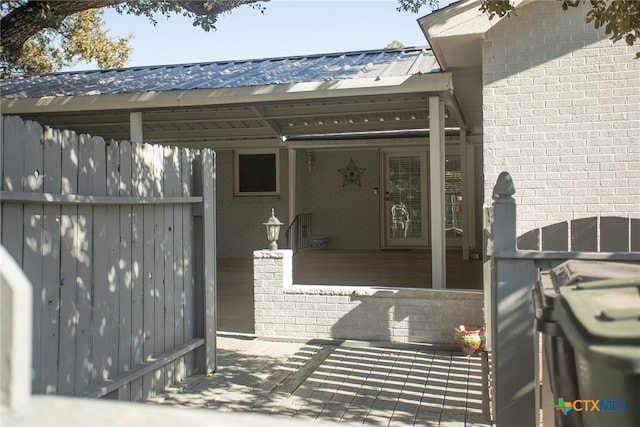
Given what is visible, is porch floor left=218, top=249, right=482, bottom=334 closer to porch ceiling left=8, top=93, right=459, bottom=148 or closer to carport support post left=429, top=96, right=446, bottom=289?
carport support post left=429, top=96, right=446, bottom=289

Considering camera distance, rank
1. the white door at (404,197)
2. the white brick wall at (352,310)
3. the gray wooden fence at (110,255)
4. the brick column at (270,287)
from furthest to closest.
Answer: the white door at (404,197) → the brick column at (270,287) → the white brick wall at (352,310) → the gray wooden fence at (110,255)

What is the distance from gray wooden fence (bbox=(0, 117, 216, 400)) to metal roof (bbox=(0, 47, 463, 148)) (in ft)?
8.27

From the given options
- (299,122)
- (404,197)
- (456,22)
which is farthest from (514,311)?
(404,197)

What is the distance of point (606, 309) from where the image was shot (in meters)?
2.01

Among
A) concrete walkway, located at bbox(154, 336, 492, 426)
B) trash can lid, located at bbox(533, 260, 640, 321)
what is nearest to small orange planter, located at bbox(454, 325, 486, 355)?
concrete walkway, located at bbox(154, 336, 492, 426)

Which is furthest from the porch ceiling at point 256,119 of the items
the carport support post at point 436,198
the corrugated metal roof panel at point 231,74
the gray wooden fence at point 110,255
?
the gray wooden fence at point 110,255

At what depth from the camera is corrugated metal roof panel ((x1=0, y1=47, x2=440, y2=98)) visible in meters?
8.49

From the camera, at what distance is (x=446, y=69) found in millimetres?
7555

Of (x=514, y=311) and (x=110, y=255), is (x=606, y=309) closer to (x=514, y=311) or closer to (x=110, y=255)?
(x=514, y=311)

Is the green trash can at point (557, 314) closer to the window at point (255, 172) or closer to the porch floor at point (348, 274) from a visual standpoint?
the porch floor at point (348, 274)

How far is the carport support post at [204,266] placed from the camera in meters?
5.92

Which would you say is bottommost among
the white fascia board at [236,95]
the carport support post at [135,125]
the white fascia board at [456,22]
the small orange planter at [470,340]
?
the small orange planter at [470,340]

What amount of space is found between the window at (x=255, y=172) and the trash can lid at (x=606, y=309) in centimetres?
1212

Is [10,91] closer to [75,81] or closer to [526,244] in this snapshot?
[75,81]
